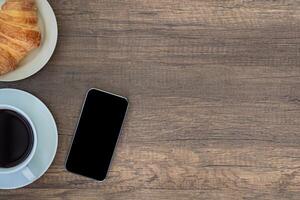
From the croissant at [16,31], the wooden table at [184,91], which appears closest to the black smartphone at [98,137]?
the wooden table at [184,91]

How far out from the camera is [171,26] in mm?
984

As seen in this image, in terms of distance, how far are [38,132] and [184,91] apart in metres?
0.21

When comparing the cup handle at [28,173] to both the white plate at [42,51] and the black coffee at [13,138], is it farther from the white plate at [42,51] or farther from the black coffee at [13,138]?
the white plate at [42,51]

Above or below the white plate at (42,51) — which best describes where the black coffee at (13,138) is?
below

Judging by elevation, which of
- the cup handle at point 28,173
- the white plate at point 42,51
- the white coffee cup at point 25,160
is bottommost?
the cup handle at point 28,173

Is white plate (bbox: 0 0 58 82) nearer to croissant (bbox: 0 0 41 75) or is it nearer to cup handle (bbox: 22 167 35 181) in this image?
croissant (bbox: 0 0 41 75)

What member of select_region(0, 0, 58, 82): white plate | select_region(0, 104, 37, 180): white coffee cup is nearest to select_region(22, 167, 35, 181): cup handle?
select_region(0, 104, 37, 180): white coffee cup

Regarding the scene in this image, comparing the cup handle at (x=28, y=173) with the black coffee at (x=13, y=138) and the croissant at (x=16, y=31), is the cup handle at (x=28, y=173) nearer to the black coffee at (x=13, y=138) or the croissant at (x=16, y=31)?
the black coffee at (x=13, y=138)

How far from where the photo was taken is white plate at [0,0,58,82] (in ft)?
3.11

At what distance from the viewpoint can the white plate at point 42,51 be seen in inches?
37.3

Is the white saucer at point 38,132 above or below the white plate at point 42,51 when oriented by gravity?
below

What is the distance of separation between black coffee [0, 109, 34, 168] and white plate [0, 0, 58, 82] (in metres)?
0.05

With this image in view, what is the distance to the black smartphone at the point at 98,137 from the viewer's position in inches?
38.6

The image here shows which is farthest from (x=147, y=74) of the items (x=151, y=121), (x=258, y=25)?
(x=258, y=25)
